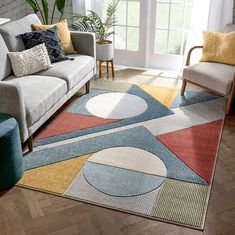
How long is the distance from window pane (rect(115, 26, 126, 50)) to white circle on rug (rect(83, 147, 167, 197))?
7.39ft

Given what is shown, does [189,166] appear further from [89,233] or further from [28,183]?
[28,183]

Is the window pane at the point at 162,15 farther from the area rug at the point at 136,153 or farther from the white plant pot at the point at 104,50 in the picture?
the area rug at the point at 136,153

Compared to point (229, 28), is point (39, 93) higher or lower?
lower

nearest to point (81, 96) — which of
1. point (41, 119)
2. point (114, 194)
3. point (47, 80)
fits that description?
point (47, 80)

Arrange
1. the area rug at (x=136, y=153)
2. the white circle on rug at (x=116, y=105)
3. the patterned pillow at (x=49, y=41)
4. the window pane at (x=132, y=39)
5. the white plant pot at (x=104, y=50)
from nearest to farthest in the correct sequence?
1. the area rug at (x=136, y=153)
2. the patterned pillow at (x=49, y=41)
3. the white circle on rug at (x=116, y=105)
4. the white plant pot at (x=104, y=50)
5. the window pane at (x=132, y=39)

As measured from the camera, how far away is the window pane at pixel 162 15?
452cm

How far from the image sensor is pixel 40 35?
11.6 ft

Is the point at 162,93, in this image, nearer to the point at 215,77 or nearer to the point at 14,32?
the point at 215,77

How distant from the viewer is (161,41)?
15.5 feet

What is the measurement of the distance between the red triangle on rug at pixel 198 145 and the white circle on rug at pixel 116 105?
0.54m

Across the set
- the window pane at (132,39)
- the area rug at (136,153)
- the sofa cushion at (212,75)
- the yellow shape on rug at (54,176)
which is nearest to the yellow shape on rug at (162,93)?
the area rug at (136,153)

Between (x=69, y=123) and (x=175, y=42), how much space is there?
2.00 m

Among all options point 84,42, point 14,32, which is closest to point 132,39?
point 84,42

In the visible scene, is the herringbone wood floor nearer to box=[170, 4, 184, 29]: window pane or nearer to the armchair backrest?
the armchair backrest
